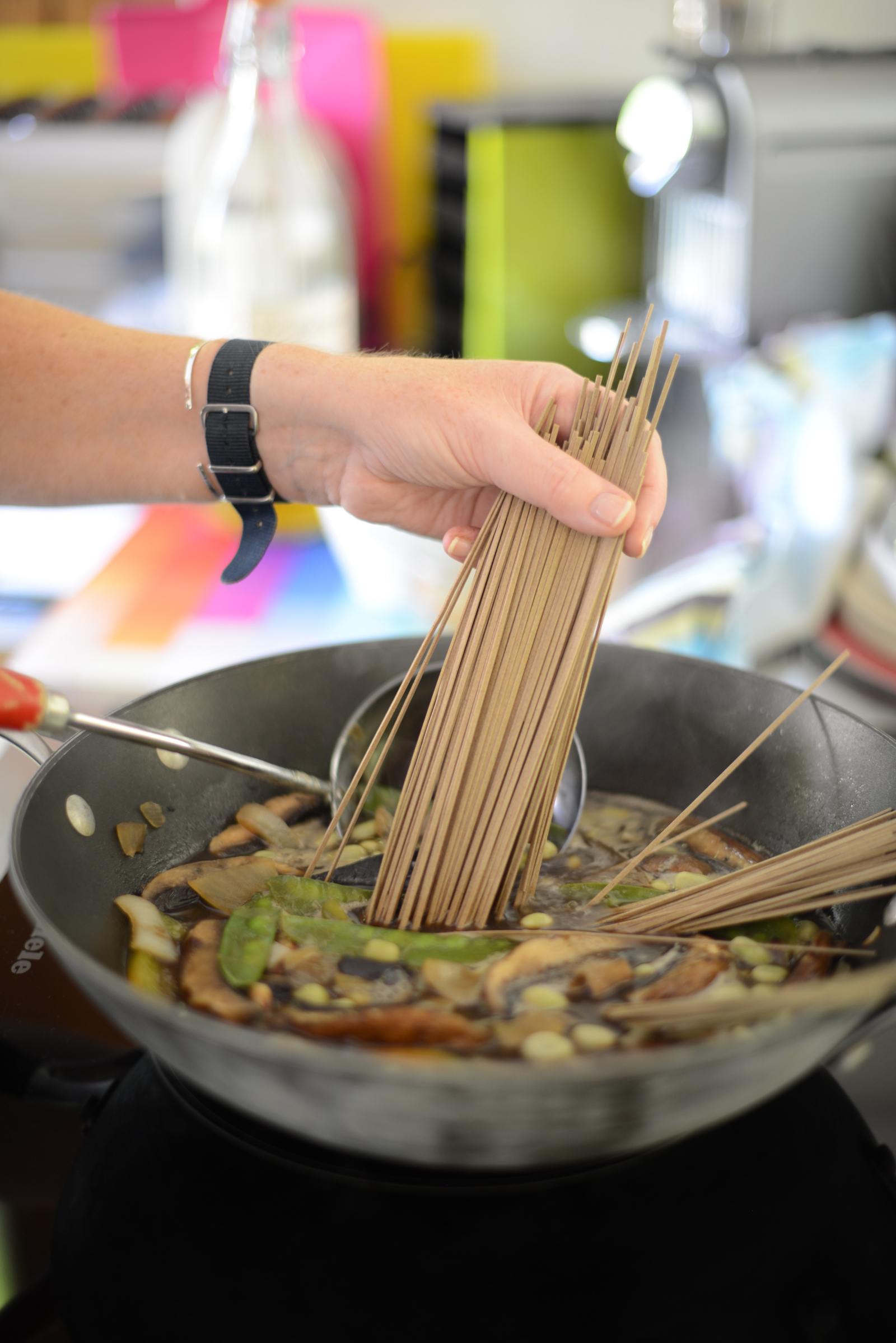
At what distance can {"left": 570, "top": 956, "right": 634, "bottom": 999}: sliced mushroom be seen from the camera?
0.81 metres

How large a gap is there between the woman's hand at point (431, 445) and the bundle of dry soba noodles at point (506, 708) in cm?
5

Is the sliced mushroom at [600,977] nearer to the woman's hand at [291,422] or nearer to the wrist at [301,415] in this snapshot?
the woman's hand at [291,422]

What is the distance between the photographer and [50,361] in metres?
1.22

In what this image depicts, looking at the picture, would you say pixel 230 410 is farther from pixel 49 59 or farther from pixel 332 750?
pixel 49 59

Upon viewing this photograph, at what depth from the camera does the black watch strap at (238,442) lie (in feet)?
3.74

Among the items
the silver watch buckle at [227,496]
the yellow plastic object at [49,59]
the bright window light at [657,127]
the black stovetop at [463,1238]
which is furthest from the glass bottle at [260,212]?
the yellow plastic object at [49,59]

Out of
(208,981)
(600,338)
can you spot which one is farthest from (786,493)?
(208,981)

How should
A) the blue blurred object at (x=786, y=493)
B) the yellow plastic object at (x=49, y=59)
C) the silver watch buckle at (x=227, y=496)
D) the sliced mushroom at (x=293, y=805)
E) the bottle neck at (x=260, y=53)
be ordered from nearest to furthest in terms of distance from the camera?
the sliced mushroom at (x=293, y=805) < the silver watch buckle at (x=227, y=496) < the blue blurred object at (x=786, y=493) < the bottle neck at (x=260, y=53) < the yellow plastic object at (x=49, y=59)

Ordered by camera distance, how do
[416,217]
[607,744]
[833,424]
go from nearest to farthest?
[607,744] < [833,424] < [416,217]

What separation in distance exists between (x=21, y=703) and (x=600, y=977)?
18.2 inches

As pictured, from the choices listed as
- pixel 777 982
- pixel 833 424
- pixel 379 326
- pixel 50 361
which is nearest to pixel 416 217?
pixel 379 326

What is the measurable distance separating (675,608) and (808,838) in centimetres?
68

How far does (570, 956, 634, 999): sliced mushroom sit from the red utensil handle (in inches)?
17.1

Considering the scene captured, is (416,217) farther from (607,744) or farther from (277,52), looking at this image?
(607,744)
